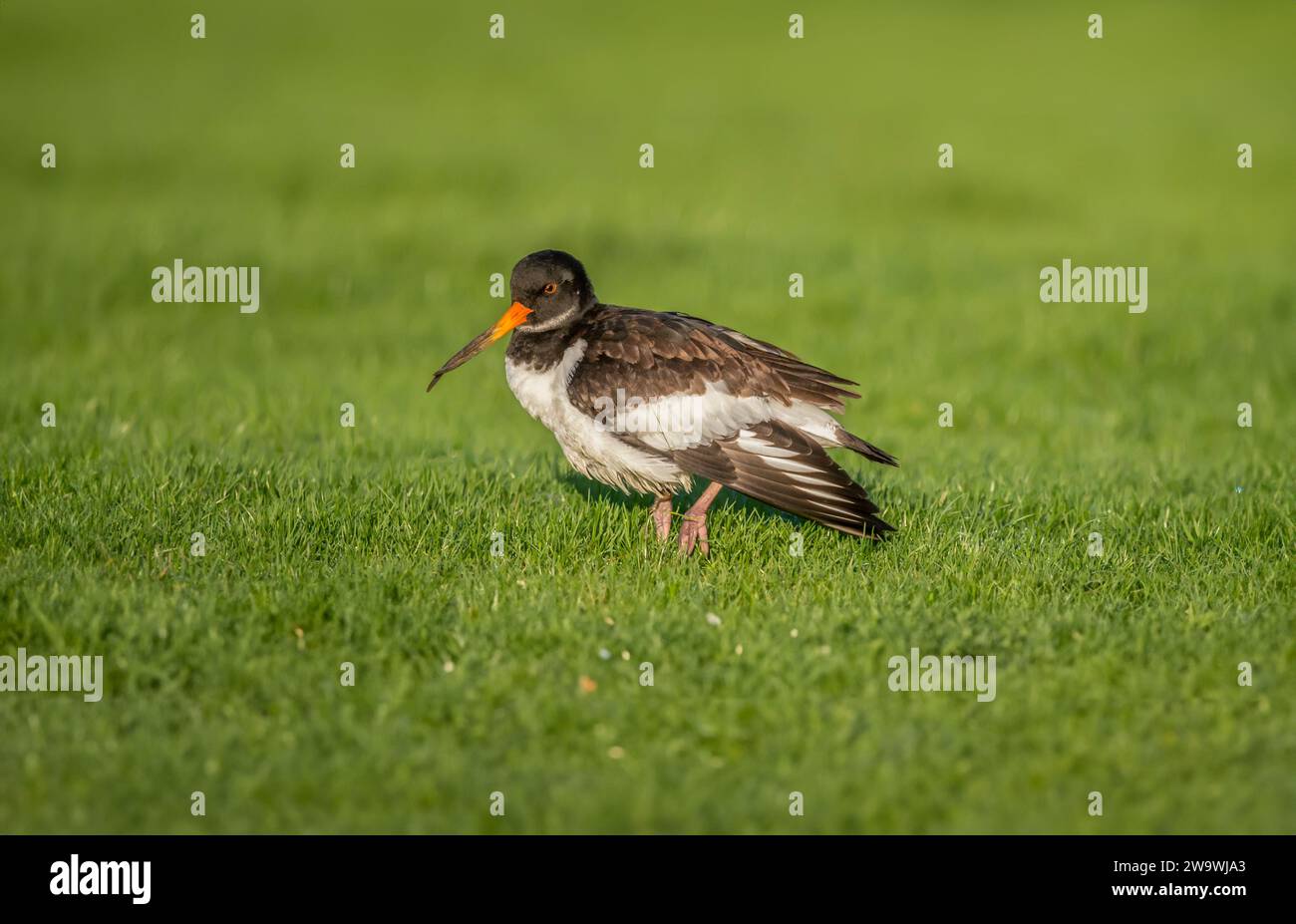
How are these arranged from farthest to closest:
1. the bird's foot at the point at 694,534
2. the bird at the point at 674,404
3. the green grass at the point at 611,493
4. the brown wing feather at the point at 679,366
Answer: the bird's foot at the point at 694,534, the brown wing feather at the point at 679,366, the bird at the point at 674,404, the green grass at the point at 611,493

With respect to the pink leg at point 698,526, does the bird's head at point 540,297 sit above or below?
above

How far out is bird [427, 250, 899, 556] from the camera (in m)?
7.70

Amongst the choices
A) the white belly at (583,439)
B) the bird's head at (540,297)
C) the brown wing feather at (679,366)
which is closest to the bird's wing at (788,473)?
the white belly at (583,439)

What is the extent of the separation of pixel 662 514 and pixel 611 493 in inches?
43.8

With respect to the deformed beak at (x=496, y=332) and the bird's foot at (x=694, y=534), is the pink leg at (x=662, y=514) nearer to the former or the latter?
the bird's foot at (x=694, y=534)

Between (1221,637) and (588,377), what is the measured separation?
3888 millimetres

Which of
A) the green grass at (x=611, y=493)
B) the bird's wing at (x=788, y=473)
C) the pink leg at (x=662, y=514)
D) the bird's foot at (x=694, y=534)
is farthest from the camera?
the pink leg at (x=662, y=514)

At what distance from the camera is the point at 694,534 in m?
8.25

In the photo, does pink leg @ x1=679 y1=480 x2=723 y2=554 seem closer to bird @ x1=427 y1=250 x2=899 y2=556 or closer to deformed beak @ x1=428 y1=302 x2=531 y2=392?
bird @ x1=427 y1=250 x2=899 y2=556

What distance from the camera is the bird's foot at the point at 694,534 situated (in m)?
8.19

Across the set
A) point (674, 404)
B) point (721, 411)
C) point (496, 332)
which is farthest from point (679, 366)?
point (496, 332)
